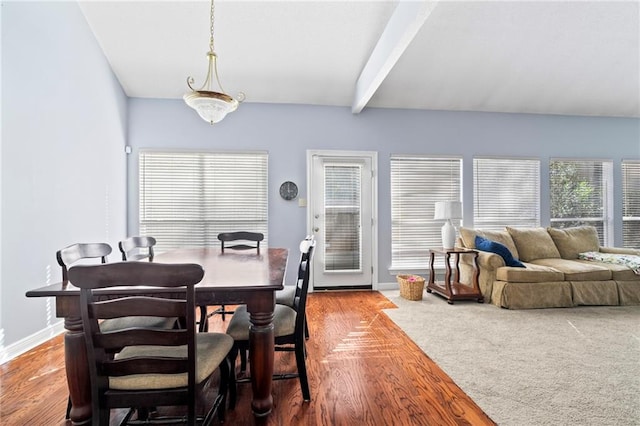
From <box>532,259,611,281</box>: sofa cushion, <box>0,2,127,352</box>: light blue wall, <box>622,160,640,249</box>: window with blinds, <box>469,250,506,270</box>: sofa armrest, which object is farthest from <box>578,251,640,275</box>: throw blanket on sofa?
<box>0,2,127,352</box>: light blue wall

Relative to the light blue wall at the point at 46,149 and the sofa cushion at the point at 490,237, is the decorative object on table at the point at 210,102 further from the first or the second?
the sofa cushion at the point at 490,237

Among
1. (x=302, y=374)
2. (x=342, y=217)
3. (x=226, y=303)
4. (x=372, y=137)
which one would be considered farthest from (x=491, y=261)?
(x=226, y=303)

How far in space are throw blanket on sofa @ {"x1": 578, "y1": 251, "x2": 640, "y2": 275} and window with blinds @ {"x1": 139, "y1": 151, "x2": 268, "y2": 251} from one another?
14.5 ft

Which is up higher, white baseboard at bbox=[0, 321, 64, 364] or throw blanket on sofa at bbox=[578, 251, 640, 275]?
throw blanket on sofa at bbox=[578, 251, 640, 275]

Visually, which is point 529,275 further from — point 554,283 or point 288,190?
point 288,190

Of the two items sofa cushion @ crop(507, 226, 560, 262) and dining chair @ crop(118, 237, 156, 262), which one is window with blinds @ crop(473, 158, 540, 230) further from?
dining chair @ crop(118, 237, 156, 262)

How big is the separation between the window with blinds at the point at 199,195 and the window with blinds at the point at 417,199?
1.95 metres

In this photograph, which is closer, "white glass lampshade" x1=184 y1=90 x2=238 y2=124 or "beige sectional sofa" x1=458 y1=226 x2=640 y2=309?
"white glass lampshade" x1=184 y1=90 x2=238 y2=124

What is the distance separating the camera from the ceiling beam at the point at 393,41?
90.4 inches

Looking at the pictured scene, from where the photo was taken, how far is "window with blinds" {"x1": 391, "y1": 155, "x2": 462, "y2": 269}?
434 centimetres

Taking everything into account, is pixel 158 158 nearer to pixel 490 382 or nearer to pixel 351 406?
pixel 351 406

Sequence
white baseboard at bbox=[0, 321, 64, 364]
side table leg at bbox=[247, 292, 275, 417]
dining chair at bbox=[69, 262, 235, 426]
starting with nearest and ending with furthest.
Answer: dining chair at bbox=[69, 262, 235, 426], side table leg at bbox=[247, 292, 275, 417], white baseboard at bbox=[0, 321, 64, 364]

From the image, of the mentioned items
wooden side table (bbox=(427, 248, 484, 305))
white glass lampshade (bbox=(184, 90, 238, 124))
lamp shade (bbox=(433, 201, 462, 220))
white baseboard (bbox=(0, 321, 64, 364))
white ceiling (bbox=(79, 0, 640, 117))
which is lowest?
white baseboard (bbox=(0, 321, 64, 364))

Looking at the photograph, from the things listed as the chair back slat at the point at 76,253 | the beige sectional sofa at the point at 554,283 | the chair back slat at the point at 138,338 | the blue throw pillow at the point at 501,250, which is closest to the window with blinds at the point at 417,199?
the beige sectional sofa at the point at 554,283
